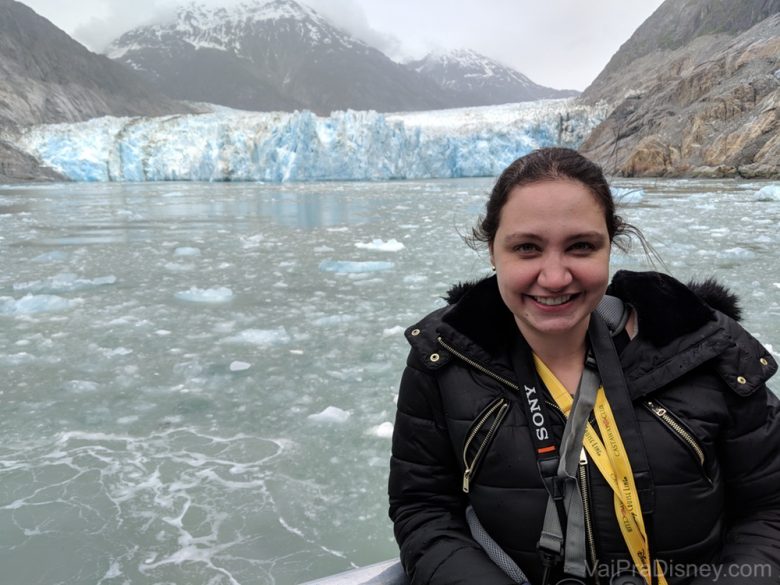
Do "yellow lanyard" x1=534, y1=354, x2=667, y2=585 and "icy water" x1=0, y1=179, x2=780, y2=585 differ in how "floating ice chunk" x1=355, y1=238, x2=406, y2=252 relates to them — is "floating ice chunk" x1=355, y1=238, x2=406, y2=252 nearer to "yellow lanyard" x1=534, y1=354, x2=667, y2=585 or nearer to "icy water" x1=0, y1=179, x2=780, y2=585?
"icy water" x1=0, y1=179, x2=780, y2=585

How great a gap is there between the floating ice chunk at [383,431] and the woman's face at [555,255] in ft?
4.95

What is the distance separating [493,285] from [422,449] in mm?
372

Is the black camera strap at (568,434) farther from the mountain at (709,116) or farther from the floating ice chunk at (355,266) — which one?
the mountain at (709,116)

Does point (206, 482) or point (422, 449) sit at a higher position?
point (422, 449)

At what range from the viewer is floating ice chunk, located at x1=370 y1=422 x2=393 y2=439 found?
2439 millimetres

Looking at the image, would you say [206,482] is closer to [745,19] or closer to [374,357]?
[374,357]

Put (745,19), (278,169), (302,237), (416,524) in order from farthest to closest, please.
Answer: (745,19)
(278,169)
(302,237)
(416,524)

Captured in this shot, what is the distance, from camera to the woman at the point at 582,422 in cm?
98

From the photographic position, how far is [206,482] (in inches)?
82.8

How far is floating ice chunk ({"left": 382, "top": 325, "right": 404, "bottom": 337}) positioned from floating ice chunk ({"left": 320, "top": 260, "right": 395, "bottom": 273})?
83.7 inches

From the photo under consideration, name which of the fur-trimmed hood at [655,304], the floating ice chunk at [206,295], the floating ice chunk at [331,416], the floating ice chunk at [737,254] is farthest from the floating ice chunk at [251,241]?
the fur-trimmed hood at [655,304]

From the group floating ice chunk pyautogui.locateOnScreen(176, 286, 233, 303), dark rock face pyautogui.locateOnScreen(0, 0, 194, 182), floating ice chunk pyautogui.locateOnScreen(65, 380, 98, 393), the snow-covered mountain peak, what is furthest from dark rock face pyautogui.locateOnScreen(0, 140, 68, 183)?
the snow-covered mountain peak

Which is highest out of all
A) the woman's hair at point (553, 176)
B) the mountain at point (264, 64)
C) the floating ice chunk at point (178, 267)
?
A: the mountain at point (264, 64)

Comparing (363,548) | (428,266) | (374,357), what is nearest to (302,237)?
(428,266)
